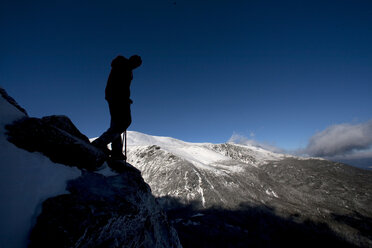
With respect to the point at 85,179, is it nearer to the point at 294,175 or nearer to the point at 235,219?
the point at 235,219

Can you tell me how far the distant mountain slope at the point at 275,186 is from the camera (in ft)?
127

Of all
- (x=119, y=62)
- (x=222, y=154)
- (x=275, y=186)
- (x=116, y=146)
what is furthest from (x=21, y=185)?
(x=222, y=154)

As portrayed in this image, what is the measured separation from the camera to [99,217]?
2.75 meters

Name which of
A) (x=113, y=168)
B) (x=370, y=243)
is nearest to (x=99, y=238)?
(x=113, y=168)

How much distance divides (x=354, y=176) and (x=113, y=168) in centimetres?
8669

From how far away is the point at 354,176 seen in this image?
5816cm

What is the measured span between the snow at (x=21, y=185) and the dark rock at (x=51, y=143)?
155 mm

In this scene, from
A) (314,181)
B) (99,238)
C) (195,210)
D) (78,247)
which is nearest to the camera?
(78,247)

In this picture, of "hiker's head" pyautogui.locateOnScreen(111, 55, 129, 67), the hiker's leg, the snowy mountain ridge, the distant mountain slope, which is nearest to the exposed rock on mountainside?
the hiker's leg

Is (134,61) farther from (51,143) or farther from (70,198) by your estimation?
(70,198)

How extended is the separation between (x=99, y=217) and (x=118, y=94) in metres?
3.82

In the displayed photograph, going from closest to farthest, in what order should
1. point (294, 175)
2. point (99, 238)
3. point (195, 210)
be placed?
point (99, 238) → point (195, 210) → point (294, 175)

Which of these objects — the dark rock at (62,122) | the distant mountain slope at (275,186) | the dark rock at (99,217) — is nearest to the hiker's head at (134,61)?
the dark rock at (62,122)

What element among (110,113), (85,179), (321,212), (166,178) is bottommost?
(321,212)
